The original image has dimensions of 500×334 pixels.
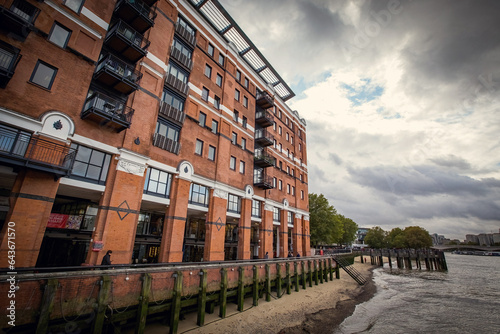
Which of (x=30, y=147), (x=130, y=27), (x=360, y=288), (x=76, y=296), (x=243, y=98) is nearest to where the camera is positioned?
(x=76, y=296)

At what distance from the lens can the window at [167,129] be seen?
A: 54.4ft

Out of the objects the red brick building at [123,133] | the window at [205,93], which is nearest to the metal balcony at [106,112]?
the red brick building at [123,133]

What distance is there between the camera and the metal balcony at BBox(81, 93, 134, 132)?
12.0 m

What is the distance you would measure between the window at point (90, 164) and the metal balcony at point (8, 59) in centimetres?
375

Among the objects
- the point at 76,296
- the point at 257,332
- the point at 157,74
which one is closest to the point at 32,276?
the point at 76,296

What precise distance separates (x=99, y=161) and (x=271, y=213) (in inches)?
760

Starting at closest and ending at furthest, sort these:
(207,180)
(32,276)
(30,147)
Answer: (32,276), (30,147), (207,180)

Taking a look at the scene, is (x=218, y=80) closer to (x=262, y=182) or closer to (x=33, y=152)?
(x=262, y=182)

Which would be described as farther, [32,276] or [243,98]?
[243,98]

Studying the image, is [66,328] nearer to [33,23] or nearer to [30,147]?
[30,147]

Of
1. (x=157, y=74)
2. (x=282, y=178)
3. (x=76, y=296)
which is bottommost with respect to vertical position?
(x=76, y=296)

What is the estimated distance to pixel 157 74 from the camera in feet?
53.6

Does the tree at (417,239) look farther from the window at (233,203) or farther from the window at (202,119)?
the window at (202,119)

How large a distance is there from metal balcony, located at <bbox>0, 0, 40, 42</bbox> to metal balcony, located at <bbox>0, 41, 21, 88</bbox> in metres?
0.87
